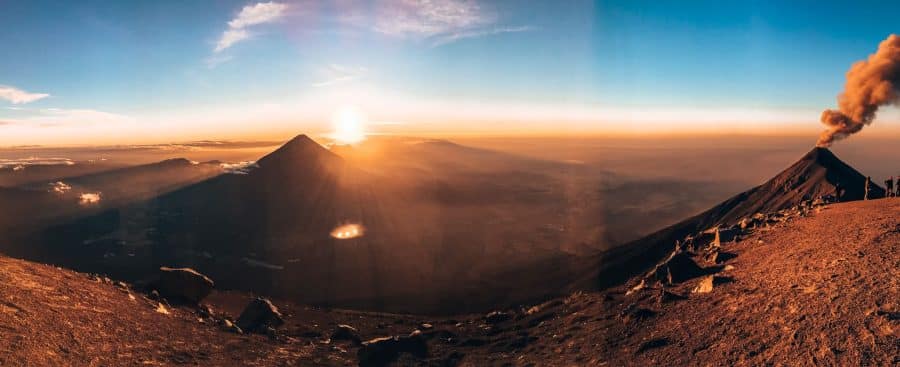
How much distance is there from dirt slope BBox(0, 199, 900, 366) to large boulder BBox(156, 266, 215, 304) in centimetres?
563

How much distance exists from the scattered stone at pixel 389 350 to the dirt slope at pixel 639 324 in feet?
2.08

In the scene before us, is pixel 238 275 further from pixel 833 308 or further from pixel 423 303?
pixel 833 308

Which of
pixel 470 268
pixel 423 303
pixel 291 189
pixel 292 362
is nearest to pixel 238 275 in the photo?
pixel 423 303

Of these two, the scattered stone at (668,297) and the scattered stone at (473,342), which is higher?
the scattered stone at (668,297)

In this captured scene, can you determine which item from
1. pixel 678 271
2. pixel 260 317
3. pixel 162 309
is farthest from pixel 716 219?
pixel 162 309

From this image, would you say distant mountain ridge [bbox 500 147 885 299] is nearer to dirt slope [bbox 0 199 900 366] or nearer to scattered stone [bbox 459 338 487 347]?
dirt slope [bbox 0 199 900 366]

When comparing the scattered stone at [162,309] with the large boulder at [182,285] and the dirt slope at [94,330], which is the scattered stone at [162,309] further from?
the large boulder at [182,285]

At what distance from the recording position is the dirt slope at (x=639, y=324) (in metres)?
15.0

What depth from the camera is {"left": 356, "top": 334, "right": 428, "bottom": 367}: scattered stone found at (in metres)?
22.7

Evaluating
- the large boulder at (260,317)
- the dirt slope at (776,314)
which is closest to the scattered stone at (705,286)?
the dirt slope at (776,314)

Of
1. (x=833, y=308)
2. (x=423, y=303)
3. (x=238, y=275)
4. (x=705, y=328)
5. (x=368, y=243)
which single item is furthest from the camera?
(x=368, y=243)

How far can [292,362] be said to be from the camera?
2155 centimetres

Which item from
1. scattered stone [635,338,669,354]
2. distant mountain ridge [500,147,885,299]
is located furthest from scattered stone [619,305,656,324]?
distant mountain ridge [500,147,885,299]

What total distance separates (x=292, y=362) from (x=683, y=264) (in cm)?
2352
